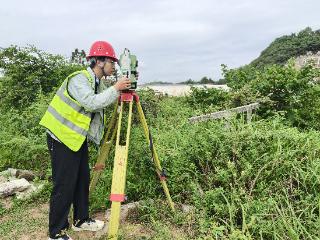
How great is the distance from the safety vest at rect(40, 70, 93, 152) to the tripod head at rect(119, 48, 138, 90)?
0.36 meters

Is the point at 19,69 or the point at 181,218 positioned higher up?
the point at 19,69

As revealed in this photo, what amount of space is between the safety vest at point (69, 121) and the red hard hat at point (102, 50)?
21cm

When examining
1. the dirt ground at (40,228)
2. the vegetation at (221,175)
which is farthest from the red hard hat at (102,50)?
the dirt ground at (40,228)

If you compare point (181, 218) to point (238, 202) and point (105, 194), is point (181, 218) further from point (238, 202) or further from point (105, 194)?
point (105, 194)

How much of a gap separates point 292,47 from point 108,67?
21.6 meters

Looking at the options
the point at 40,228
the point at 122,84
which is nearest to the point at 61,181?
the point at 40,228

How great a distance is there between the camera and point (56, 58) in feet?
33.7

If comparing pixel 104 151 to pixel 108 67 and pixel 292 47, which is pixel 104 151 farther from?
pixel 292 47

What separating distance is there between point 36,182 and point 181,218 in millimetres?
2553

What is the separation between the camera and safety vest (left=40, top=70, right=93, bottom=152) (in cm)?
404

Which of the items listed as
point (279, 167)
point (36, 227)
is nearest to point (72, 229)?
point (36, 227)

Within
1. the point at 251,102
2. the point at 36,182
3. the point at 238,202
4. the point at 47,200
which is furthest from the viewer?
the point at 251,102

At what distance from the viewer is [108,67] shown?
4.15 meters

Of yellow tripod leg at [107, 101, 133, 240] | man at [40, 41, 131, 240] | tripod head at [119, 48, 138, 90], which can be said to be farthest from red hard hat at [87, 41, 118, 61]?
yellow tripod leg at [107, 101, 133, 240]
